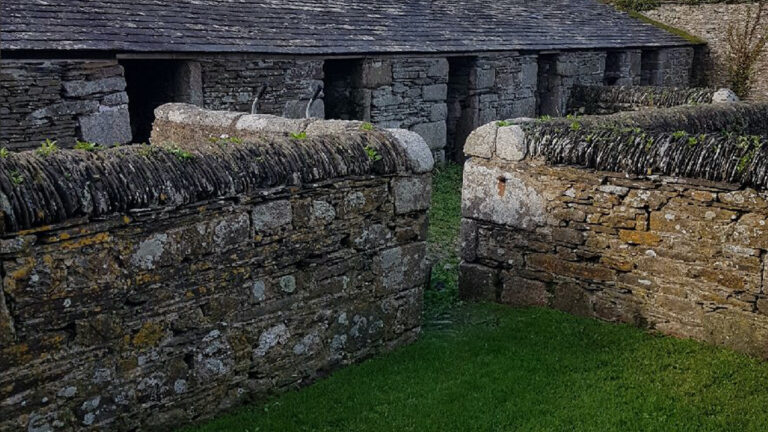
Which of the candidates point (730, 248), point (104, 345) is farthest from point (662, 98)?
point (104, 345)

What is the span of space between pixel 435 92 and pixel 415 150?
9.38 m

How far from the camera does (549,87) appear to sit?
18031 millimetres

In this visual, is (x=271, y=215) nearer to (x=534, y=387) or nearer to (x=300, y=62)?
→ (x=534, y=387)

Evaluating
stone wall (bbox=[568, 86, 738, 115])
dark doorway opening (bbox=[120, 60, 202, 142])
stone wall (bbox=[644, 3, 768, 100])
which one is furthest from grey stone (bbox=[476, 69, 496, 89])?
stone wall (bbox=[644, 3, 768, 100])

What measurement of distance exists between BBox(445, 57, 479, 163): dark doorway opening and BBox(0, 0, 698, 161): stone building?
0.02 meters

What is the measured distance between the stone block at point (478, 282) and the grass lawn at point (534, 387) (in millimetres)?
611

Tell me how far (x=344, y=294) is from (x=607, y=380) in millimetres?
1926

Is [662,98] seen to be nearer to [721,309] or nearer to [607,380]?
[721,309]

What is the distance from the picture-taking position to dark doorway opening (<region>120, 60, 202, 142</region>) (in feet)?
36.3

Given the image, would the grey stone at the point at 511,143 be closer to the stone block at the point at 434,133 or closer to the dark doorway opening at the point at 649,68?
the stone block at the point at 434,133

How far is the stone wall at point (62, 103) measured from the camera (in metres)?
9.14

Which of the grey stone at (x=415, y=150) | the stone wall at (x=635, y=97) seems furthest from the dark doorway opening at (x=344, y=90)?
the grey stone at (x=415, y=150)

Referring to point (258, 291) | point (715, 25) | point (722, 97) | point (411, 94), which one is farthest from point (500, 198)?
point (715, 25)

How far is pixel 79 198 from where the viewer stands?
3.90m
